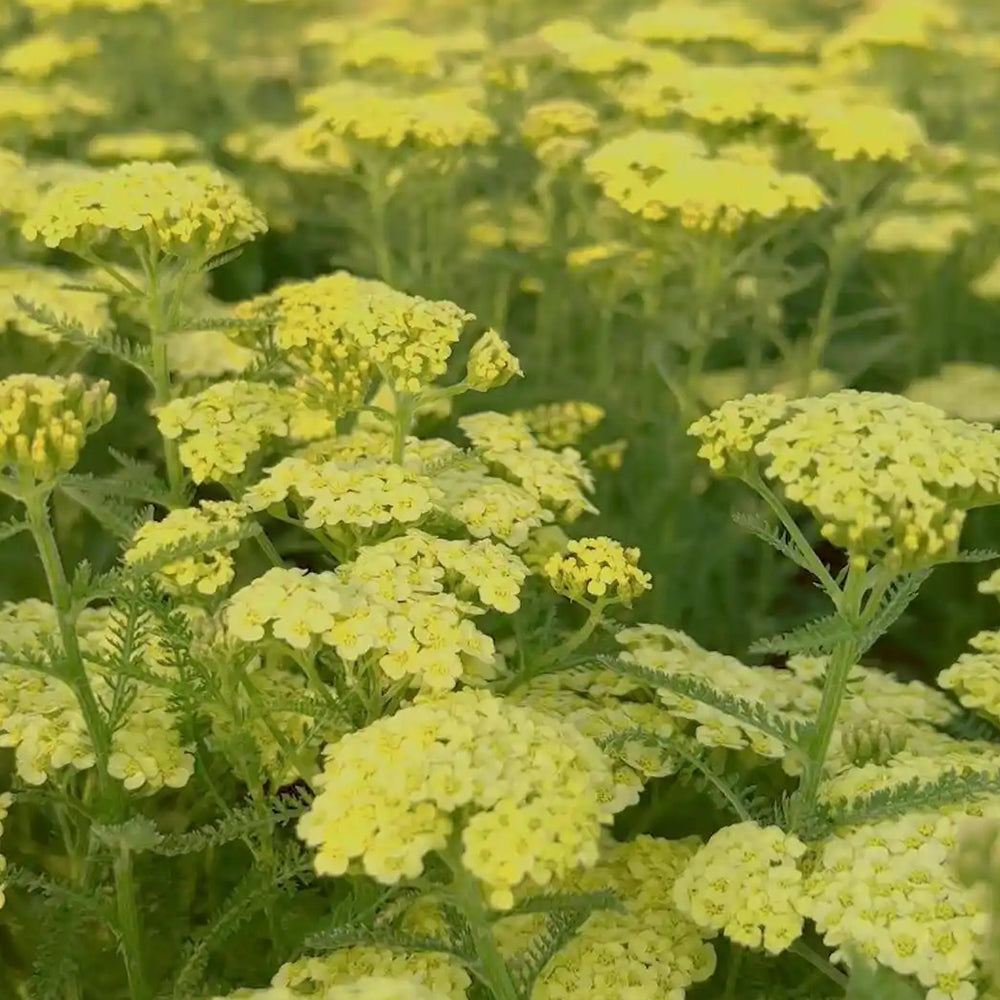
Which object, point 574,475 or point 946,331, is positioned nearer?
point 574,475

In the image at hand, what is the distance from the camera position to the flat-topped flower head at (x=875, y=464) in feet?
6.41

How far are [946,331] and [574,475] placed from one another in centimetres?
313

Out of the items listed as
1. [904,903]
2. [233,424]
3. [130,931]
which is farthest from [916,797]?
[233,424]

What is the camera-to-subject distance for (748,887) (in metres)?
2.02

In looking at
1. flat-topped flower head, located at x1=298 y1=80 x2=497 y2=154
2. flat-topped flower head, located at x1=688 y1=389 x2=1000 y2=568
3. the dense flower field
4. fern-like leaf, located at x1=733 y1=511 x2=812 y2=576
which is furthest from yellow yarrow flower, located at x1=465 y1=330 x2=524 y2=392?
flat-topped flower head, located at x1=298 y1=80 x2=497 y2=154

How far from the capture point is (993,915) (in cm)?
158

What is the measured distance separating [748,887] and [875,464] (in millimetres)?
682

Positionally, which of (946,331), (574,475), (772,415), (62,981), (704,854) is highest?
(772,415)

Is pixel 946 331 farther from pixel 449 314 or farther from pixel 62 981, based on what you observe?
pixel 62 981

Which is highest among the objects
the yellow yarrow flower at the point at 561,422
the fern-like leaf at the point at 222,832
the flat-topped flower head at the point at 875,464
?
the flat-topped flower head at the point at 875,464

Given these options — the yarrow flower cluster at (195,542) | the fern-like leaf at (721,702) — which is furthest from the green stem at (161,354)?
the fern-like leaf at (721,702)

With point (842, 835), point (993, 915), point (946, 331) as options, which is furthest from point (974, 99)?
point (993, 915)

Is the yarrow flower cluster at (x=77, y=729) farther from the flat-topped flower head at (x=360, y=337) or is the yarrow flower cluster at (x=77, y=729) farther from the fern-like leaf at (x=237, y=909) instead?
the flat-topped flower head at (x=360, y=337)

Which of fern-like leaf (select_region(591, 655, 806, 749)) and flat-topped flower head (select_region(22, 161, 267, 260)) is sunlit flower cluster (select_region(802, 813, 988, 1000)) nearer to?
fern-like leaf (select_region(591, 655, 806, 749))
